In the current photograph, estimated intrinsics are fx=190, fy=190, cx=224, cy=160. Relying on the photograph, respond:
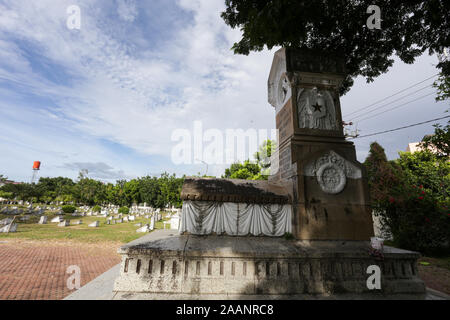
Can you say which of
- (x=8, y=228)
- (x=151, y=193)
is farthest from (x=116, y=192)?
(x=8, y=228)

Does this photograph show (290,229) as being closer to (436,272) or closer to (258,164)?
(436,272)

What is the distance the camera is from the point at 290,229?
823 centimetres

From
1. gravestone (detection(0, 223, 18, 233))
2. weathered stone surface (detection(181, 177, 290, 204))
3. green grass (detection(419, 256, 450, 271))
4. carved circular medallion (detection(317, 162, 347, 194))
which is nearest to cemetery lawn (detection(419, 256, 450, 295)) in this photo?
green grass (detection(419, 256, 450, 271))

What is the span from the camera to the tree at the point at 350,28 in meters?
7.70

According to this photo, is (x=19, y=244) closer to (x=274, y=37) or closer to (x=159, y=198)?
(x=274, y=37)

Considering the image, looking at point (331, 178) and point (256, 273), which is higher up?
point (331, 178)

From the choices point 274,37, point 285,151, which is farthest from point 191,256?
point 274,37

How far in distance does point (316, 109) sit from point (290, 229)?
19.7 ft

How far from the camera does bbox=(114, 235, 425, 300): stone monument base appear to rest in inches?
223

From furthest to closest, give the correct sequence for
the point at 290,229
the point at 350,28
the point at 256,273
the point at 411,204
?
the point at 411,204 → the point at 350,28 → the point at 290,229 → the point at 256,273

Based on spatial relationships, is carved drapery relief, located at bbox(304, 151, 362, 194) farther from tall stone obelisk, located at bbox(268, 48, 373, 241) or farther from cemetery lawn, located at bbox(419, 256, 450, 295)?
cemetery lawn, located at bbox(419, 256, 450, 295)

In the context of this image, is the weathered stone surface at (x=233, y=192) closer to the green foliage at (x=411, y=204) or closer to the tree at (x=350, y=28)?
the tree at (x=350, y=28)

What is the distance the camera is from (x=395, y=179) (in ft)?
48.3
